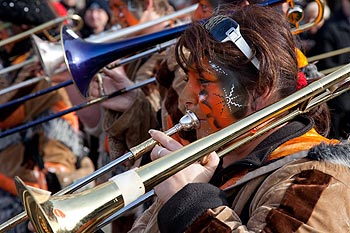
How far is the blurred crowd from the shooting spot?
3506mm

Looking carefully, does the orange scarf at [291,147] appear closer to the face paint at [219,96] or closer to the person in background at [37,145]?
the face paint at [219,96]

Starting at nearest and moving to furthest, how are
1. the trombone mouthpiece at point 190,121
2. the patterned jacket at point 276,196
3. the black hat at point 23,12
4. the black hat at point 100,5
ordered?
the patterned jacket at point 276,196 → the trombone mouthpiece at point 190,121 → the black hat at point 23,12 → the black hat at point 100,5

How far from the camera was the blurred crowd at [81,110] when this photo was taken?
3.51 meters

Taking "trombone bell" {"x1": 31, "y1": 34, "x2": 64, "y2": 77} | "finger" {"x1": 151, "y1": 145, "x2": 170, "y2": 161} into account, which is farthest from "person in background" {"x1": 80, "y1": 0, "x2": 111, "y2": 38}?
"finger" {"x1": 151, "y1": 145, "x2": 170, "y2": 161}

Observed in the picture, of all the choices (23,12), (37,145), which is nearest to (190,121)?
(37,145)

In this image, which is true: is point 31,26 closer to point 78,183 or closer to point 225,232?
point 78,183

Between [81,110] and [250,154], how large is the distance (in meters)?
2.24

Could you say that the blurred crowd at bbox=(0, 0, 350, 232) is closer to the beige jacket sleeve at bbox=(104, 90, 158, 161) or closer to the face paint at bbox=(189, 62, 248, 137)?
the beige jacket sleeve at bbox=(104, 90, 158, 161)

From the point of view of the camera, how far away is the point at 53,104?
4207 millimetres

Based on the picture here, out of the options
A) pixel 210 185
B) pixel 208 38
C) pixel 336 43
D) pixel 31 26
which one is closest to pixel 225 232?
pixel 210 185

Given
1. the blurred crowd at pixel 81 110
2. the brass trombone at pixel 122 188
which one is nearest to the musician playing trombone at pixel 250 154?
the brass trombone at pixel 122 188

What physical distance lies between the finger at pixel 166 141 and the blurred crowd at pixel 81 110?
3.21 ft

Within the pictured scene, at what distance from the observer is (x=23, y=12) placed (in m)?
4.46

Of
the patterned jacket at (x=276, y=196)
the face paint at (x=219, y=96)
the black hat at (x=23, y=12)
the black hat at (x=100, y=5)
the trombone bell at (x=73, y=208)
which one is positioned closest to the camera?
the trombone bell at (x=73, y=208)
